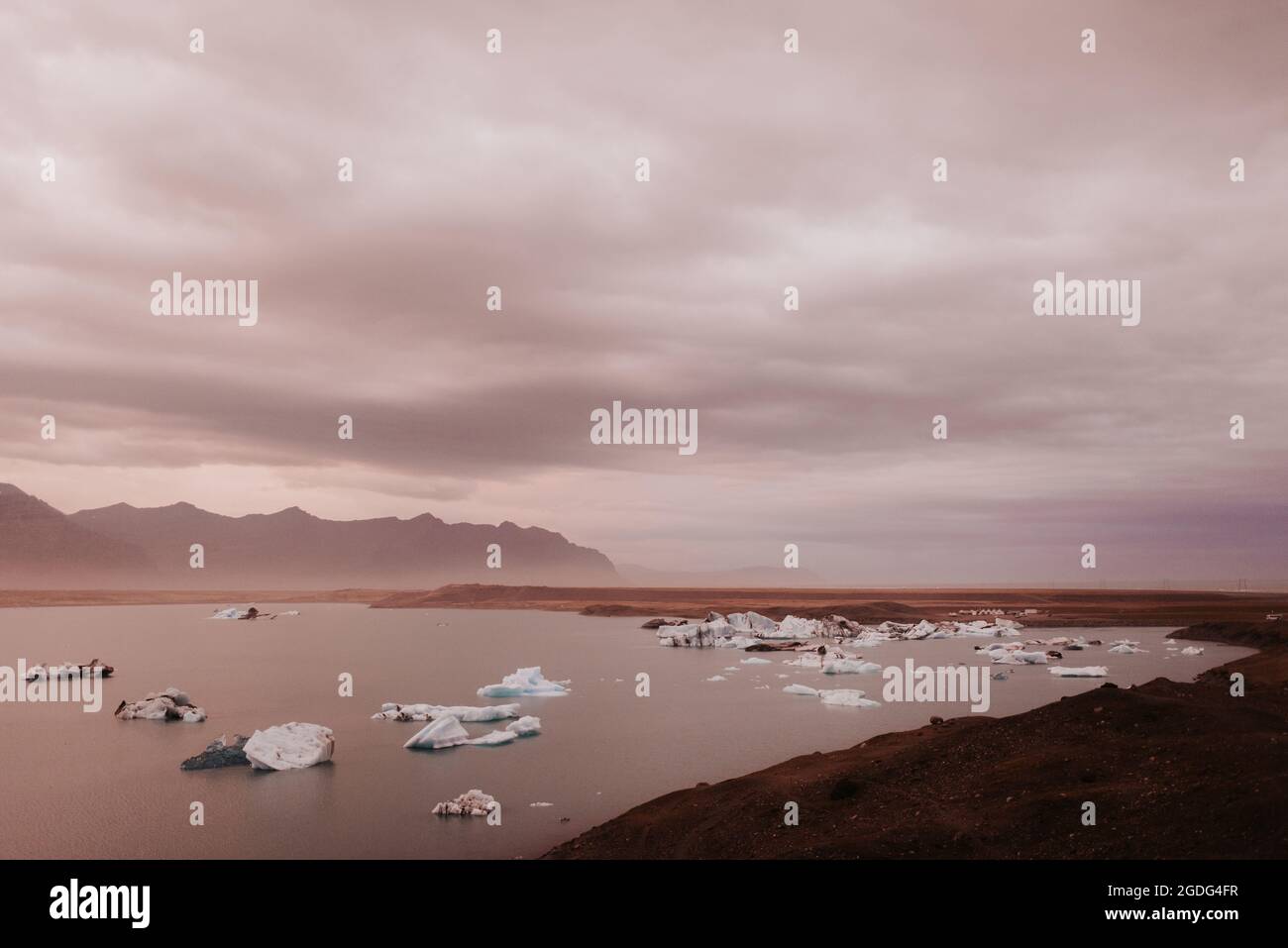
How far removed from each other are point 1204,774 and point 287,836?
19.3m

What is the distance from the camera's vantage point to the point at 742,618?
80000 mm

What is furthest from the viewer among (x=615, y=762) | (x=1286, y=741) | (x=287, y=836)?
(x=615, y=762)

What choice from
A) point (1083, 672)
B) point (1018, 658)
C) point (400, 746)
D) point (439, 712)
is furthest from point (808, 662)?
point (400, 746)

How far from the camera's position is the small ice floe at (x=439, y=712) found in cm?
3172

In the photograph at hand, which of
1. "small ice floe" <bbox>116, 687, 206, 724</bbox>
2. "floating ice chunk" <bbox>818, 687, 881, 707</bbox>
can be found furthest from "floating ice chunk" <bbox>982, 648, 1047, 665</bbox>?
"small ice floe" <bbox>116, 687, 206, 724</bbox>

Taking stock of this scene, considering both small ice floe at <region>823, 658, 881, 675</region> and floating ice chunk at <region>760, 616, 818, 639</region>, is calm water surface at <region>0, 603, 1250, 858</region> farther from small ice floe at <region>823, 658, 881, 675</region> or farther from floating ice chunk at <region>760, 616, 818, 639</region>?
floating ice chunk at <region>760, 616, 818, 639</region>

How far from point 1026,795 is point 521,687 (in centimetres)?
2924

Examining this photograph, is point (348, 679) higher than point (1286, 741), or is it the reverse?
point (1286, 741)

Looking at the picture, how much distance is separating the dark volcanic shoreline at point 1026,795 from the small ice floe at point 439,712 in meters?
15.1

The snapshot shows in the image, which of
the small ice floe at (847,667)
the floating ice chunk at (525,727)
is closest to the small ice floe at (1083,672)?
the small ice floe at (847,667)

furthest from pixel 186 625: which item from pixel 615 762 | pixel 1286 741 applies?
pixel 1286 741

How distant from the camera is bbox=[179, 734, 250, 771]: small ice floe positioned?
24.8m
